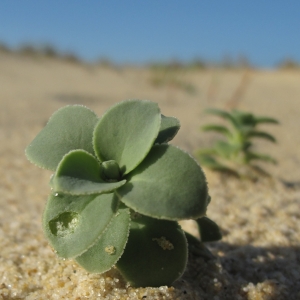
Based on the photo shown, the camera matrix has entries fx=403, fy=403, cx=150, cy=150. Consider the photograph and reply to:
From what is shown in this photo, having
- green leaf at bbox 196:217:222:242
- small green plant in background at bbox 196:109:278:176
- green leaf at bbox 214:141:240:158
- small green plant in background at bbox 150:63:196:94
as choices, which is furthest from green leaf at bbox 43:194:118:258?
small green plant in background at bbox 150:63:196:94

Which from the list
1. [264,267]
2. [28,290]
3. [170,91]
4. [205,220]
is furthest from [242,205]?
[170,91]

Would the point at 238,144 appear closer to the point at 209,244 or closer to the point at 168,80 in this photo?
the point at 209,244

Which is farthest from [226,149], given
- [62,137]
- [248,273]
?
[62,137]

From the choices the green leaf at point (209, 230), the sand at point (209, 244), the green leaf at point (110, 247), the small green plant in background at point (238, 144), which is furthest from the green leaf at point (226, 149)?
the green leaf at point (110, 247)

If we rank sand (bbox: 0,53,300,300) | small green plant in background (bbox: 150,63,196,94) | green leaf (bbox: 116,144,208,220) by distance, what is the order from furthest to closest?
small green plant in background (bbox: 150,63,196,94)
sand (bbox: 0,53,300,300)
green leaf (bbox: 116,144,208,220)

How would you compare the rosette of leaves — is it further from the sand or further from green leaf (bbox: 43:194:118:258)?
the sand

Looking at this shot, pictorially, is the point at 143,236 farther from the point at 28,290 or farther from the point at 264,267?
the point at 264,267

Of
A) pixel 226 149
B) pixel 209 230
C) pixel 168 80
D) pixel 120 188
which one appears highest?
pixel 120 188
